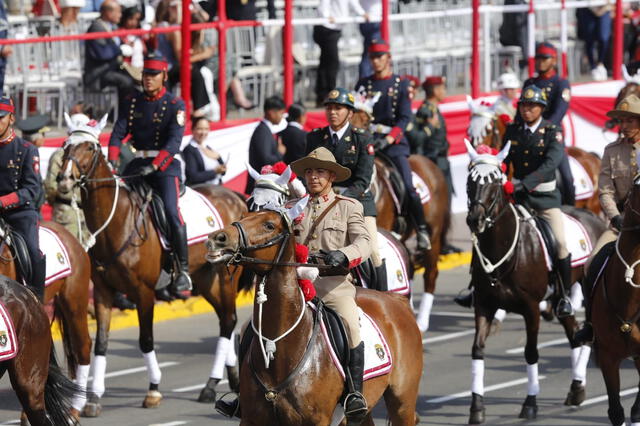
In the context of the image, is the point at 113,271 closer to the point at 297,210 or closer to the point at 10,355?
the point at 10,355

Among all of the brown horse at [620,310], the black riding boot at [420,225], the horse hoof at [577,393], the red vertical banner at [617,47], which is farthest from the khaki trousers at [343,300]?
the red vertical banner at [617,47]

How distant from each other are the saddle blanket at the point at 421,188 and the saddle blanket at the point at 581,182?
2298 mm

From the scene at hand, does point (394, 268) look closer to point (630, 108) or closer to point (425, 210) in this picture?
point (630, 108)

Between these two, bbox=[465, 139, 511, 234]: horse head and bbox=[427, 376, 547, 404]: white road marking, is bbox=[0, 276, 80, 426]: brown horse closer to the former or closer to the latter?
bbox=[427, 376, 547, 404]: white road marking

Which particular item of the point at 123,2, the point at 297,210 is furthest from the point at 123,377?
the point at 123,2

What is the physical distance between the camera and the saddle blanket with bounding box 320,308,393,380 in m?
10.5

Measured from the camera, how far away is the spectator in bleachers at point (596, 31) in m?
29.2

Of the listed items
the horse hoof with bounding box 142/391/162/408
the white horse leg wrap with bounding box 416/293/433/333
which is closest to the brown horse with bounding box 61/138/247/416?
the horse hoof with bounding box 142/391/162/408

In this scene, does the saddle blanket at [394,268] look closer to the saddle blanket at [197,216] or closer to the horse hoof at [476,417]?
the horse hoof at [476,417]

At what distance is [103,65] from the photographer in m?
19.8

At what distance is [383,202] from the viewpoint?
58.9 feet

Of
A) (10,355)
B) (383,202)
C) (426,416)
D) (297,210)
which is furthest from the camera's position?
(383,202)

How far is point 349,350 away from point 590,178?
11.1 metres

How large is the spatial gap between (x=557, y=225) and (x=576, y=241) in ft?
1.54
